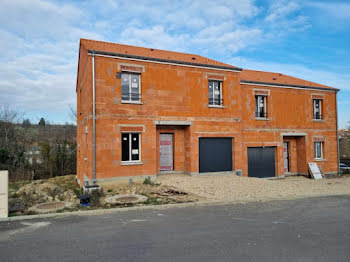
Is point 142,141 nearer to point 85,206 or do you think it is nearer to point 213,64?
point 85,206

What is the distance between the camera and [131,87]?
42.9ft

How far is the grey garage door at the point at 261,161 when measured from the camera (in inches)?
663

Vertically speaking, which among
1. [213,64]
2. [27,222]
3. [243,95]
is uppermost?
[213,64]

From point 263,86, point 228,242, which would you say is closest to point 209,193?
point 228,242

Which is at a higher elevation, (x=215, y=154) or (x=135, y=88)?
(x=135, y=88)

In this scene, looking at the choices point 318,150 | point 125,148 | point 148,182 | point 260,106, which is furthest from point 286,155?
point 125,148

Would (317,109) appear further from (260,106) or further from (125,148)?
(125,148)

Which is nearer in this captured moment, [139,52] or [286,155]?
[139,52]

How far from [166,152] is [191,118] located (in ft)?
7.82

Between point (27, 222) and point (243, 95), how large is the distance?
548 inches

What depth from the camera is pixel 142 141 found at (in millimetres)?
12945

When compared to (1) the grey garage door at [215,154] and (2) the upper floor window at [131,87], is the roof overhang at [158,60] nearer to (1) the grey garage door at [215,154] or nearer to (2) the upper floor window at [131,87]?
(2) the upper floor window at [131,87]

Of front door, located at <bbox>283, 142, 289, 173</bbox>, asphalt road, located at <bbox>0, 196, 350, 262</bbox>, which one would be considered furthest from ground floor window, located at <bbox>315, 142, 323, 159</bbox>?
asphalt road, located at <bbox>0, 196, 350, 262</bbox>

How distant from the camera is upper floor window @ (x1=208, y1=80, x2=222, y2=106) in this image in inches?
590
